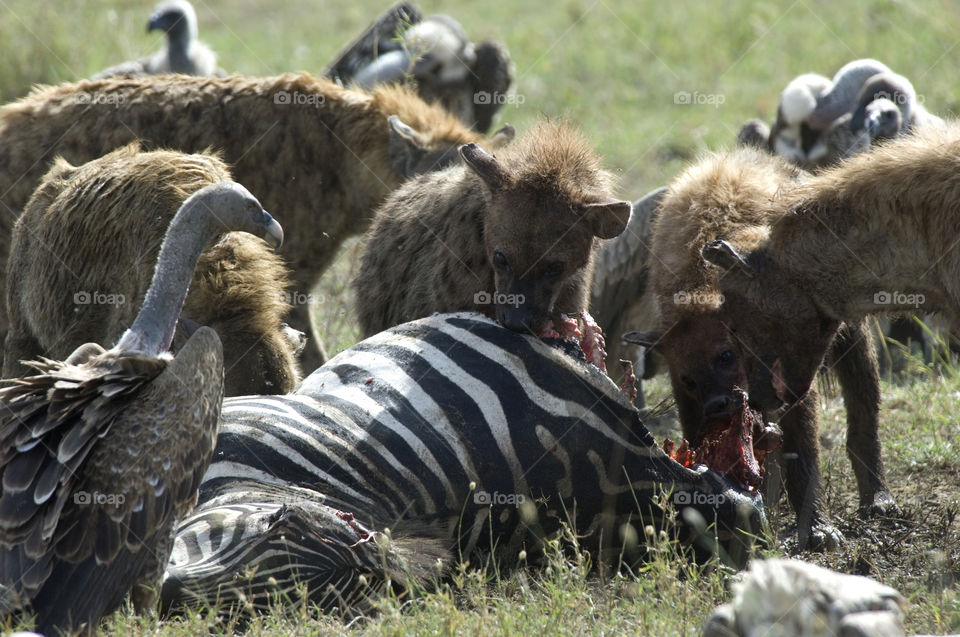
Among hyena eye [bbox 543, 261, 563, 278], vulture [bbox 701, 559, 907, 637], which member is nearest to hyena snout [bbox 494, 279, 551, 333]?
hyena eye [bbox 543, 261, 563, 278]

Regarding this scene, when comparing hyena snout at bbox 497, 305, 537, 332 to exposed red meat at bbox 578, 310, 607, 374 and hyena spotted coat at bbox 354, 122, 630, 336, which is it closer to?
hyena spotted coat at bbox 354, 122, 630, 336

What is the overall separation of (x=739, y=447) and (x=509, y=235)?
1.35 metres

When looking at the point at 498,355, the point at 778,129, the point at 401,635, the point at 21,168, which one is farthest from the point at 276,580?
the point at 778,129

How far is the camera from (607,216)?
5.23 meters

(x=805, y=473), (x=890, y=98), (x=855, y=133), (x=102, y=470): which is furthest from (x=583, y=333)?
(x=890, y=98)

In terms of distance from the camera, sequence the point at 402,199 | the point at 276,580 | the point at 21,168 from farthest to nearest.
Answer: the point at 21,168 → the point at 402,199 → the point at 276,580

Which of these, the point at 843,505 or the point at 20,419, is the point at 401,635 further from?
the point at 843,505

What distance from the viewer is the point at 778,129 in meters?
8.17

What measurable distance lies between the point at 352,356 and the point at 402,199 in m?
1.65

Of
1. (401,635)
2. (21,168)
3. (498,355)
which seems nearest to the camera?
(401,635)

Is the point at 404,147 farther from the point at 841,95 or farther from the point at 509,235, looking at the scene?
the point at 841,95

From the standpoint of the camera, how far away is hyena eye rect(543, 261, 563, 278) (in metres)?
5.21

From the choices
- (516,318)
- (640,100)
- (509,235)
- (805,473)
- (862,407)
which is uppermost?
(640,100)

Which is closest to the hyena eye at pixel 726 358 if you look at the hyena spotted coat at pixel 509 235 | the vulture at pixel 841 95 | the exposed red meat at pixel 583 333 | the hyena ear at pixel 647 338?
the hyena ear at pixel 647 338
